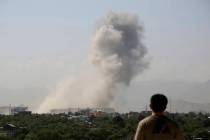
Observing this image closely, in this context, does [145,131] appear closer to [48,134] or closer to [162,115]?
[162,115]

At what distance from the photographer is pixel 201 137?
5528 cm

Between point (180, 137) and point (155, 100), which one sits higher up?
point (155, 100)

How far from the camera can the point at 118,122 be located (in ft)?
277

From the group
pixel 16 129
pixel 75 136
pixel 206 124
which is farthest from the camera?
pixel 206 124

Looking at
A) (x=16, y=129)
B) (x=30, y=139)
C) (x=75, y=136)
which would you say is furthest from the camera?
(x=16, y=129)

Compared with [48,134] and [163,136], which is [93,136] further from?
[163,136]

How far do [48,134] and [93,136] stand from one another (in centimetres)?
538

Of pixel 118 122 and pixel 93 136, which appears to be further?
pixel 118 122

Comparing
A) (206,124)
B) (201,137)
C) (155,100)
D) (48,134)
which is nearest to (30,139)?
(48,134)

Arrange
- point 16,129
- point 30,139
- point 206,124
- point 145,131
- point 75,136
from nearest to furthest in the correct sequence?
point 145,131, point 30,139, point 75,136, point 16,129, point 206,124

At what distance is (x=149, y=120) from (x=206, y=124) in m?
76.3

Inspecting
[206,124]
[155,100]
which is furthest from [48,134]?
[155,100]

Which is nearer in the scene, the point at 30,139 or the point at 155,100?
the point at 155,100

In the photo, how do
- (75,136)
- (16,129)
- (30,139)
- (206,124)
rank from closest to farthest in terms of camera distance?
1. (30,139)
2. (75,136)
3. (16,129)
4. (206,124)
